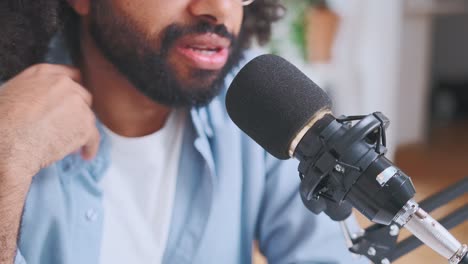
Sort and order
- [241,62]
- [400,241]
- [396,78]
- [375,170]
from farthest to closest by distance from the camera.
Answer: [396,78], [241,62], [400,241], [375,170]

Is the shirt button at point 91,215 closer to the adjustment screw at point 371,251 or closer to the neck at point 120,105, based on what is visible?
the neck at point 120,105

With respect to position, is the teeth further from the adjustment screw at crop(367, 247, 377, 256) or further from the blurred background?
the blurred background

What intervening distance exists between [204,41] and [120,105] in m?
0.23

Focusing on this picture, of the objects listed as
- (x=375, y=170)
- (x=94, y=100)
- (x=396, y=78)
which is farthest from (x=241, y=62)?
(x=396, y=78)

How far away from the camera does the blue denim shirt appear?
89 centimetres

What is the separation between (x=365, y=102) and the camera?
3021 mm

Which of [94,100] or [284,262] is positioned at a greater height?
[94,100]

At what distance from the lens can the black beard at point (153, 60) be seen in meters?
0.91

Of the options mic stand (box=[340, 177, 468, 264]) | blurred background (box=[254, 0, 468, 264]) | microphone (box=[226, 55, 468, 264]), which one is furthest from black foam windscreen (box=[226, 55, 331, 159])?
blurred background (box=[254, 0, 468, 264])

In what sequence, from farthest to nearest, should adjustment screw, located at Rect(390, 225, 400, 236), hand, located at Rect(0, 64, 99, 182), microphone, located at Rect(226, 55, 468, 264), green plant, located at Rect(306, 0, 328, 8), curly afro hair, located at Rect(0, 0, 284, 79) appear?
green plant, located at Rect(306, 0, 328, 8), curly afro hair, located at Rect(0, 0, 284, 79), hand, located at Rect(0, 64, 99, 182), adjustment screw, located at Rect(390, 225, 400, 236), microphone, located at Rect(226, 55, 468, 264)

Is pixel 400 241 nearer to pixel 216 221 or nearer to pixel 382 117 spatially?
pixel 382 117

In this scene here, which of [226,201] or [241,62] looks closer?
[226,201]

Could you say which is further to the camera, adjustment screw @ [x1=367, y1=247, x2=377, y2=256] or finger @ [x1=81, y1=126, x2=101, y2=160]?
finger @ [x1=81, y1=126, x2=101, y2=160]

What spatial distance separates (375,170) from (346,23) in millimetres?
2430
